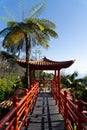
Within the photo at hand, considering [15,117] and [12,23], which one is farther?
A: [12,23]

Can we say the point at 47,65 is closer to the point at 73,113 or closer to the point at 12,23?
the point at 12,23

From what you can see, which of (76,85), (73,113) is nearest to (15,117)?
(73,113)

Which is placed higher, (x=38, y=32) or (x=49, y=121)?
(x=38, y=32)

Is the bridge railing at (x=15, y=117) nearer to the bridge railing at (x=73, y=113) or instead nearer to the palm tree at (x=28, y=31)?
the bridge railing at (x=73, y=113)

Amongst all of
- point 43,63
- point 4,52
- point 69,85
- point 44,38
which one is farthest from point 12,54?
point 43,63

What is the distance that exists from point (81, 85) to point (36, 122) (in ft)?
73.8

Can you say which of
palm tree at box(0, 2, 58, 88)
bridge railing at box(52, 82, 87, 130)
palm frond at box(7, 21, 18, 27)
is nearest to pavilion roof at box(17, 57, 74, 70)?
palm tree at box(0, 2, 58, 88)

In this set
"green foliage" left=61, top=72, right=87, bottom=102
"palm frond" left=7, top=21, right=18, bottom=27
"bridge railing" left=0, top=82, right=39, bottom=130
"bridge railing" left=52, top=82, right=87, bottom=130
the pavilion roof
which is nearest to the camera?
"bridge railing" left=0, top=82, right=39, bottom=130

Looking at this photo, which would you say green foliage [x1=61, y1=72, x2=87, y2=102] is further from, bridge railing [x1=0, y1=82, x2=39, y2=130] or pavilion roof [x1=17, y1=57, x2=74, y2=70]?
bridge railing [x1=0, y1=82, x2=39, y2=130]

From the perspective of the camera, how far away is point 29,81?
85.1ft

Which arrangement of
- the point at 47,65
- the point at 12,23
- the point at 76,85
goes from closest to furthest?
the point at 47,65, the point at 12,23, the point at 76,85

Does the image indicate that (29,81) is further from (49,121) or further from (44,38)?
(49,121)

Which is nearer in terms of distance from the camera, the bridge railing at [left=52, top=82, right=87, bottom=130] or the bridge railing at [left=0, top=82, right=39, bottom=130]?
the bridge railing at [left=0, top=82, right=39, bottom=130]

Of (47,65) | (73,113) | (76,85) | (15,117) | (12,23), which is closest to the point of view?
(15,117)
